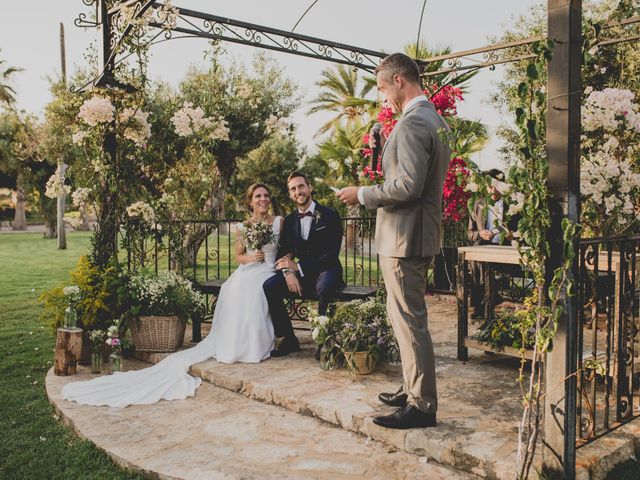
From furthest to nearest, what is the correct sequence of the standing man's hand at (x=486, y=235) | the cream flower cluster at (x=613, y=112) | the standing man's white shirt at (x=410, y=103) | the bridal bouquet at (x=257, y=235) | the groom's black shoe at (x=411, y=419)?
the standing man's hand at (x=486, y=235) → the bridal bouquet at (x=257, y=235) → the cream flower cluster at (x=613, y=112) → the groom's black shoe at (x=411, y=419) → the standing man's white shirt at (x=410, y=103)

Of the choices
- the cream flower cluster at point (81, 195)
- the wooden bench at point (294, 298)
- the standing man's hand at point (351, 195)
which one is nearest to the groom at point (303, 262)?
the wooden bench at point (294, 298)

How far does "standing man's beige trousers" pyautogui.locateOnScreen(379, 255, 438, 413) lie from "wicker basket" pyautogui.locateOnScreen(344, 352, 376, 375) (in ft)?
4.00

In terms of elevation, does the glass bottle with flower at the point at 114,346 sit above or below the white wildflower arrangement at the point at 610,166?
below

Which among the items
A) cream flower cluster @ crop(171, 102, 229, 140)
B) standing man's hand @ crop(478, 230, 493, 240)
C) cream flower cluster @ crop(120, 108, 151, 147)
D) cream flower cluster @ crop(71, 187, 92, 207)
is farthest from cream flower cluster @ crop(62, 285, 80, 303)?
standing man's hand @ crop(478, 230, 493, 240)

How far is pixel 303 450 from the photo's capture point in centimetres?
351

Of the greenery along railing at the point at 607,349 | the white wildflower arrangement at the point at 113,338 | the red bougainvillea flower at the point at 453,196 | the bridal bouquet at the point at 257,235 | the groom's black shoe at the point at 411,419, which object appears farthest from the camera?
the red bougainvillea flower at the point at 453,196

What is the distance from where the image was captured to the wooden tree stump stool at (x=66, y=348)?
5.23m

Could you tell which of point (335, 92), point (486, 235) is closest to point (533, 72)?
point (486, 235)

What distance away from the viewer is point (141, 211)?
19.5 ft

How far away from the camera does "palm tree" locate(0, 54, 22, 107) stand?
1447 inches

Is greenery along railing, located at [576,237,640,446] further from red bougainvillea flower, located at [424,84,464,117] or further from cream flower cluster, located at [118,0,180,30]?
red bougainvillea flower, located at [424,84,464,117]

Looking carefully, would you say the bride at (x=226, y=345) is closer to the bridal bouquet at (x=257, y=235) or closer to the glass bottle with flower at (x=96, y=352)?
the bridal bouquet at (x=257, y=235)

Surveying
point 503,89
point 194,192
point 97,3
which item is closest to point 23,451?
point 97,3

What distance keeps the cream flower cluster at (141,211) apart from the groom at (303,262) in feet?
4.36
